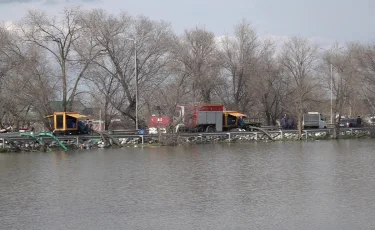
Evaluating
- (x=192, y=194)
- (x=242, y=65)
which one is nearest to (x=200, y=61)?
(x=242, y=65)

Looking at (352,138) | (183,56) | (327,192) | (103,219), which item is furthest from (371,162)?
(183,56)

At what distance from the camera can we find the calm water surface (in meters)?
13.5

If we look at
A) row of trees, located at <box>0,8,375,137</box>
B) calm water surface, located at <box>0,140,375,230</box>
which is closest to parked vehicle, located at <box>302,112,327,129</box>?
row of trees, located at <box>0,8,375,137</box>

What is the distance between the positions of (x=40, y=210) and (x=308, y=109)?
54.9 m

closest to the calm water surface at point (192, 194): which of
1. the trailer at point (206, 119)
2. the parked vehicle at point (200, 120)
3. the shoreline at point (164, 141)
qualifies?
the shoreline at point (164, 141)

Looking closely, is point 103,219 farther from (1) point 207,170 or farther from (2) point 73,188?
(1) point 207,170

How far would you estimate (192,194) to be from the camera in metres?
17.8

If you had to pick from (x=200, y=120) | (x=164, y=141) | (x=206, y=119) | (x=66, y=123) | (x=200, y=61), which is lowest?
(x=164, y=141)

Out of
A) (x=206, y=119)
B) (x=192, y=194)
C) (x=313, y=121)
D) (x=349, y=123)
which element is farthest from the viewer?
(x=349, y=123)

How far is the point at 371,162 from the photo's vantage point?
2742cm

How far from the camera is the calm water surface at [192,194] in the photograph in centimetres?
1350

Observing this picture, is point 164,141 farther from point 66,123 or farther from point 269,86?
point 269,86

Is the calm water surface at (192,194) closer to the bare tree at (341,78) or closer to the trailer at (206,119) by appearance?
the trailer at (206,119)

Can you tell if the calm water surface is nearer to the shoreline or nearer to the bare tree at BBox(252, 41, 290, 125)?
the shoreline
